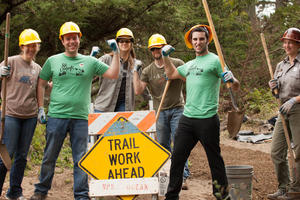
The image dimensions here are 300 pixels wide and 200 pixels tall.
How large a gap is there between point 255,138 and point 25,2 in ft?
26.5

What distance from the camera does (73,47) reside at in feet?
18.8

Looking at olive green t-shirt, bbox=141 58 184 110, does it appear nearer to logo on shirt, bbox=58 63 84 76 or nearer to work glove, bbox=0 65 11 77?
logo on shirt, bbox=58 63 84 76

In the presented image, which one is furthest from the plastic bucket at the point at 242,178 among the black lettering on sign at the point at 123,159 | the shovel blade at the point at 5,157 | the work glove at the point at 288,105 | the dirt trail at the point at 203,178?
the shovel blade at the point at 5,157

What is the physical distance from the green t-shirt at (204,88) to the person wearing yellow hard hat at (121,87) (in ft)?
4.87

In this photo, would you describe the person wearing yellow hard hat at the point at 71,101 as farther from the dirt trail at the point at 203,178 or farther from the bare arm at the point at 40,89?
the dirt trail at the point at 203,178

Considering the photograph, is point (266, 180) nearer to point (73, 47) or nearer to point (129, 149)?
point (129, 149)

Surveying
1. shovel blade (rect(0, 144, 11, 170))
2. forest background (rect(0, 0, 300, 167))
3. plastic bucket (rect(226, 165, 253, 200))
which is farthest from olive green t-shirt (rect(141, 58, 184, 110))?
forest background (rect(0, 0, 300, 167))

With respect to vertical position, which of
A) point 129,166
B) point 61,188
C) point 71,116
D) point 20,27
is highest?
point 20,27

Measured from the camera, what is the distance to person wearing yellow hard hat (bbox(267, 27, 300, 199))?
5.98 meters

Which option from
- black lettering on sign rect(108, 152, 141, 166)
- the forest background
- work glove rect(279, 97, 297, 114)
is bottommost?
black lettering on sign rect(108, 152, 141, 166)

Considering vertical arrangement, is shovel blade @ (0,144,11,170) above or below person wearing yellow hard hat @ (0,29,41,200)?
below

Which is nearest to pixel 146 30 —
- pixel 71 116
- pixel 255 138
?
pixel 255 138

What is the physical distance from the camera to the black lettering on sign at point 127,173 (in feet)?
16.6

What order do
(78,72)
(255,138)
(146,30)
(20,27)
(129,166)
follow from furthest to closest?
(255,138), (146,30), (20,27), (78,72), (129,166)
